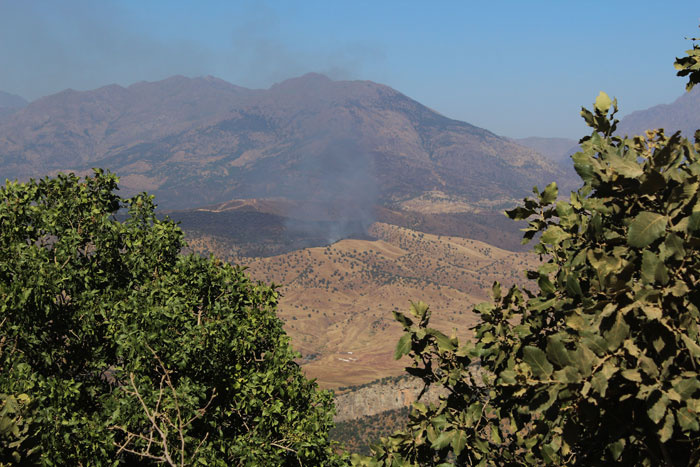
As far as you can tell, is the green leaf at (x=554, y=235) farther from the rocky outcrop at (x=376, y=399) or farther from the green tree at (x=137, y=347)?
the rocky outcrop at (x=376, y=399)

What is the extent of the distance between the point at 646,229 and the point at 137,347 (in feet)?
29.6

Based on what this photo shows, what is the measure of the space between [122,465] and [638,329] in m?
11.1

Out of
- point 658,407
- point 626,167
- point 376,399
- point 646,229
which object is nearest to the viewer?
point 658,407

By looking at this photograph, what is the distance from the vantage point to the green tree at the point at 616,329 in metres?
3.41

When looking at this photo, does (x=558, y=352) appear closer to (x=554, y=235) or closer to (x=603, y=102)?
(x=554, y=235)

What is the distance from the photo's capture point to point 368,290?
122188mm

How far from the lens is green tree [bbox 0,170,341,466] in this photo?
9.97 metres

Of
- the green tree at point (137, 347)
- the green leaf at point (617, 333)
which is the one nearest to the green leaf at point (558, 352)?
the green leaf at point (617, 333)

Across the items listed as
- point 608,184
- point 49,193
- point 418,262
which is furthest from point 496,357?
point 418,262

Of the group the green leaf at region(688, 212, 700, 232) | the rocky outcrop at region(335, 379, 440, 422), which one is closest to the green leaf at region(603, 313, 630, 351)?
the green leaf at region(688, 212, 700, 232)

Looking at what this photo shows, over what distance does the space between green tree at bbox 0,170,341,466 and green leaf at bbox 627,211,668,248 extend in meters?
7.46

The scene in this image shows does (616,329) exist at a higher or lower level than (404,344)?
higher

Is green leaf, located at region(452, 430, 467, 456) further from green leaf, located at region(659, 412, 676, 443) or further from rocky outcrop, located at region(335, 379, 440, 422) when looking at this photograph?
rocky outcrop, located at region(335, 379, 440, 422)

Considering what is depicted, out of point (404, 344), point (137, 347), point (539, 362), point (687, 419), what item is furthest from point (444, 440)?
point (137, 347)
